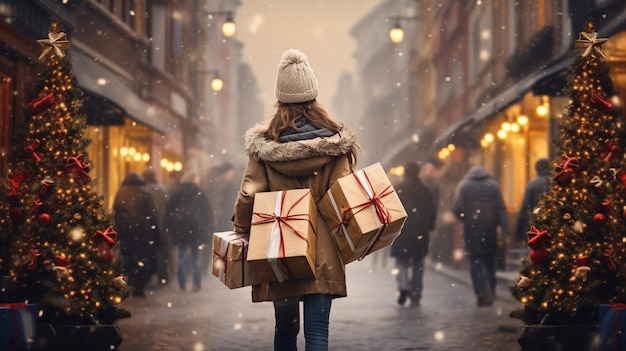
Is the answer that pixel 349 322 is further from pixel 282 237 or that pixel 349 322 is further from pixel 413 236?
pixel 282 237

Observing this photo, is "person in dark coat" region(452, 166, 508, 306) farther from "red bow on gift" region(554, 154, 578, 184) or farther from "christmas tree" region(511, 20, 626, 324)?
"red bow on gift" region(554, 154, 578, 184)

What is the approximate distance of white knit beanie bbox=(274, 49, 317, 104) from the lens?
245 inches

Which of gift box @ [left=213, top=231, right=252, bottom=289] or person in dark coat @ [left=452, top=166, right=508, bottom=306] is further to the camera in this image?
person in dark coat @ [left=452, top=166, right=508, bottom=306]

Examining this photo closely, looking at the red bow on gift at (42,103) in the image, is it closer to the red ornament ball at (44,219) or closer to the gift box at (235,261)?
the red ornament ball at (44,219)

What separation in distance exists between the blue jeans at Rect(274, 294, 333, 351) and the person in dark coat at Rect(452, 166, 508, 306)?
8.33m

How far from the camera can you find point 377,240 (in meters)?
6.16

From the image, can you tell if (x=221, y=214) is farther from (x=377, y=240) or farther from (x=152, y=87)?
(x=377, y=240)

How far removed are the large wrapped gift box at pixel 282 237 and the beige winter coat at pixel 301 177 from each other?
8 cm

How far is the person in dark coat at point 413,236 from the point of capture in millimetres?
14758

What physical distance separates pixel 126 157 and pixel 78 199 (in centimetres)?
1423

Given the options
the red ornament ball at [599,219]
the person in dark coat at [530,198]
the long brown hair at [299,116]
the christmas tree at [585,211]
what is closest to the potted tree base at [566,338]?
the christmas tree at [585,211]

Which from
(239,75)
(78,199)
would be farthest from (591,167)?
(239,75)

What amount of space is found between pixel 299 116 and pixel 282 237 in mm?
733

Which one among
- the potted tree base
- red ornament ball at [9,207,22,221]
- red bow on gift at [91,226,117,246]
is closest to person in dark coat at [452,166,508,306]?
the potted tree base
